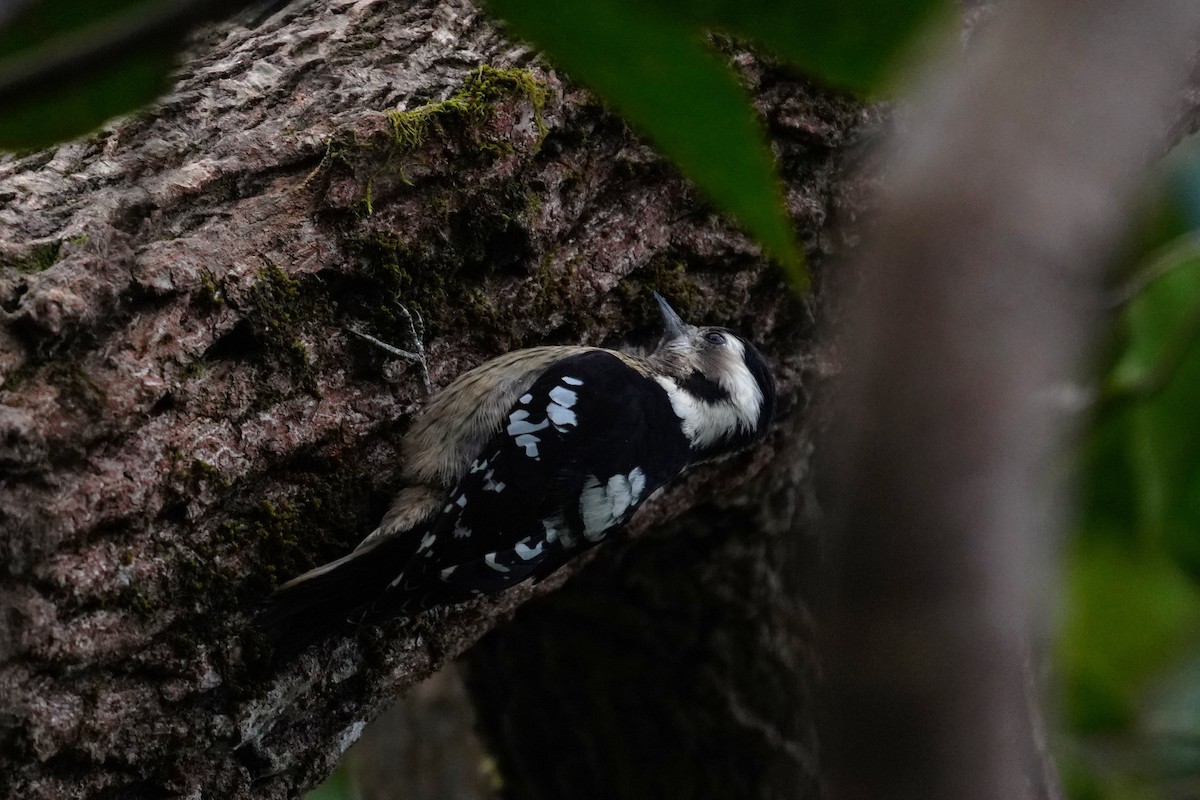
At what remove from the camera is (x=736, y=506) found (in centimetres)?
362

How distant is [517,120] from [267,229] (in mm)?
666

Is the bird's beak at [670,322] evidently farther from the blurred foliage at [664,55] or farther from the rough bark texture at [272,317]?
the blurred foliage at [664,55]

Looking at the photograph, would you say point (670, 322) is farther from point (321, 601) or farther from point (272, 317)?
point (321, 601)

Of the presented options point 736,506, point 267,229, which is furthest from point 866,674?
point 736,506

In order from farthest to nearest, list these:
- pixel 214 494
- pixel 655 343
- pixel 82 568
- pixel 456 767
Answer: pixel 456 767, pixel 655 343, pixel 214 494, pixel 82 568

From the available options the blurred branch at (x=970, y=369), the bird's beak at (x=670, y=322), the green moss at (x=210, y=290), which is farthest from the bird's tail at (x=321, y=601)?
the blurred branch at (x=970, y=369)

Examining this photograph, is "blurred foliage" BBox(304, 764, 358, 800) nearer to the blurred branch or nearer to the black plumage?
the black plumage

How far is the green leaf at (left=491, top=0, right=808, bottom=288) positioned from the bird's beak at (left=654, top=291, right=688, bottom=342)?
2.54 meters

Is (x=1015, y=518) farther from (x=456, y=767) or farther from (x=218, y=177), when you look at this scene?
(x=456, y=767)

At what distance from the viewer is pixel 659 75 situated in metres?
0.51

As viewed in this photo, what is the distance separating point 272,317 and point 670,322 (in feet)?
3.68

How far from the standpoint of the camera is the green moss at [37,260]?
2191 millimetres

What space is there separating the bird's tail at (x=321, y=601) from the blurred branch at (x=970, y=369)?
1728 millimetres

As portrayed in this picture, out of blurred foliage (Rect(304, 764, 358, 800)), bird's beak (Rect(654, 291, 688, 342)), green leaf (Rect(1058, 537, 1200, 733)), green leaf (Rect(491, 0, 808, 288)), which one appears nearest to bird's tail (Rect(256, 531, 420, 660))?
bird's beak (Rect(654, 291, 688, 342))
